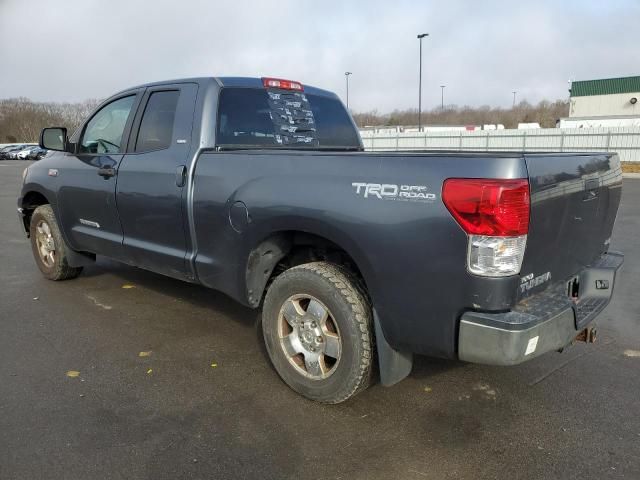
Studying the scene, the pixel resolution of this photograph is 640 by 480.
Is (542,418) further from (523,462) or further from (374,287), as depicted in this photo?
(374,287)

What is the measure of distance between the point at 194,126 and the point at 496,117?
339ft

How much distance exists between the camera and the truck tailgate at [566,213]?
2543 mm

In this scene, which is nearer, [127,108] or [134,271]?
[127,108]

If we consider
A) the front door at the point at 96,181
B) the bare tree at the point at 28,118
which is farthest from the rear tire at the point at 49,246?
the bare tree at the point at 28,118

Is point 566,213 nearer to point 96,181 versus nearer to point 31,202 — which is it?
point 96,181

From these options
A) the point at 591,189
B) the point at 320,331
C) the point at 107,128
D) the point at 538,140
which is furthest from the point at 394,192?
the point at 538,140

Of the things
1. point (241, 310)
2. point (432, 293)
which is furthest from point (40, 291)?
point (432, 293)

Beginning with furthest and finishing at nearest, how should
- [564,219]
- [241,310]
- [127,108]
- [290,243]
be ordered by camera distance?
[241,310], [127,108], [290,243], [564,219]

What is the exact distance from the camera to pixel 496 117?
9888cm

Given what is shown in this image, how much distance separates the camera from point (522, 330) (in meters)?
2.43

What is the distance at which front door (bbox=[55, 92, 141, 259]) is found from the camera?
453cm

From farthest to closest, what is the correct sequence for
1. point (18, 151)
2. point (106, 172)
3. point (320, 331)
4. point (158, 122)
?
1. point (18, 151)
2. point (106, 172)
3. point (158, 122)
4. point (320, 331)

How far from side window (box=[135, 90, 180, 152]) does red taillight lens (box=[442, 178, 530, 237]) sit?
7.94 ft

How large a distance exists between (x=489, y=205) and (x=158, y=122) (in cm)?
286
